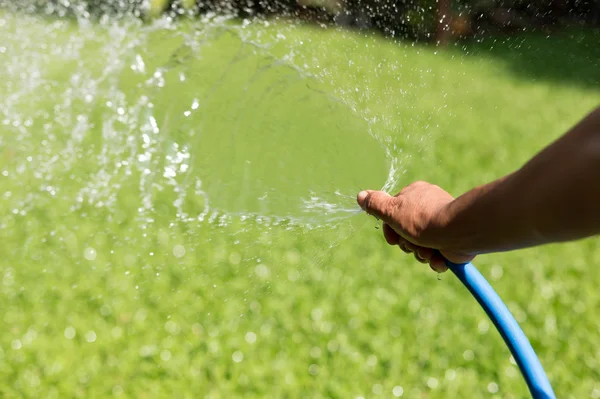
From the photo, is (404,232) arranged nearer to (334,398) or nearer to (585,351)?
(334,398)

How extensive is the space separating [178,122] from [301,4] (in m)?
4.27

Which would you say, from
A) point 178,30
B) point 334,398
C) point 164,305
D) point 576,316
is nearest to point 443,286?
point 576,316

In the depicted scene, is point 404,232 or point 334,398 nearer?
point 404,232

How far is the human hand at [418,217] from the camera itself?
110 centimetres

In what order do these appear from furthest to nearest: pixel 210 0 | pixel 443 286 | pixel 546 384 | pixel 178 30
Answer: pixel 210 0 → pixel 178 30 → pixel 443 286 → pixel 546 384

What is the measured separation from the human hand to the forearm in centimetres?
7

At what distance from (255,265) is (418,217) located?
2.30 meters

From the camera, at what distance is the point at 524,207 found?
85cm

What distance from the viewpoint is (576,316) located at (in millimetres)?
3018

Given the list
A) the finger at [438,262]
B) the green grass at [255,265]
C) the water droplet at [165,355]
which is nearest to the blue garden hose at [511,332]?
the finger at [438,262]

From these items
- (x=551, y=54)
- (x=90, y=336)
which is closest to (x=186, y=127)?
(x=90, y=336)

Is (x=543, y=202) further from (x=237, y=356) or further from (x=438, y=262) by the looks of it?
(x=237, y=356)

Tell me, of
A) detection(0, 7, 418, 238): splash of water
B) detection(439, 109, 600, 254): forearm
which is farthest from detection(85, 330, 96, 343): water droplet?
detection(439, 109, 600, 254): forearm

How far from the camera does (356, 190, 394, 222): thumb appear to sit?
126 centimetres
